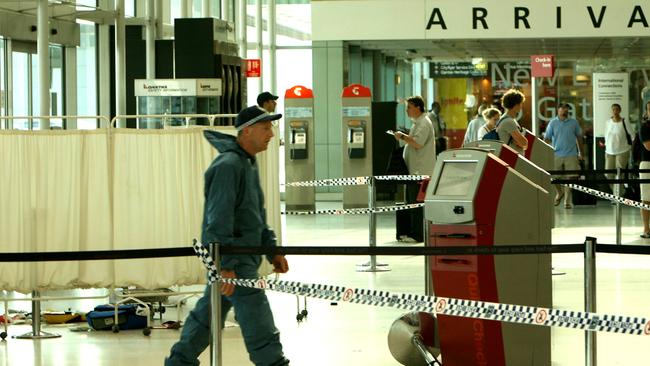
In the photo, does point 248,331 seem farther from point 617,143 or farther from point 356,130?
point 617,143

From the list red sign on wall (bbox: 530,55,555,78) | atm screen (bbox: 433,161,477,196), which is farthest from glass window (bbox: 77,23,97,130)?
atm screen (bbox: 433,161,477,196)

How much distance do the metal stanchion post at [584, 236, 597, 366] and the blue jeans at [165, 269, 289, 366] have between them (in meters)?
1.54

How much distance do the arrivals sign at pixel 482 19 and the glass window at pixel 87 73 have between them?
12.9 ft

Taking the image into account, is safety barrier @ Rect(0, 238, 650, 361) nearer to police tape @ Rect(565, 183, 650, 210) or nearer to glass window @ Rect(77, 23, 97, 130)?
police tape @ Rect(565, 183, 650, 210)

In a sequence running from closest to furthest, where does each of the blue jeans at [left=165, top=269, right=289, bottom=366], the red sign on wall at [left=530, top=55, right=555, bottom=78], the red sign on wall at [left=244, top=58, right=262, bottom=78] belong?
the blue jeans at [left=165, top=269, right=289, bottom=366] < the red sign on wall at [left=530, top=55, right=555, bottom=78] < the red sign on wall at [left=244, top=58, right=262, bottom=78]

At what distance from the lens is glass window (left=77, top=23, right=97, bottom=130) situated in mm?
21844

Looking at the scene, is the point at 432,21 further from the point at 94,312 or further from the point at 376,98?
the point at 94,312

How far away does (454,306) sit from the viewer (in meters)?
6.55

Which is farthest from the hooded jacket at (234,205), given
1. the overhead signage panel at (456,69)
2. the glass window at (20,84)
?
the overhead signage panel at (456,69)

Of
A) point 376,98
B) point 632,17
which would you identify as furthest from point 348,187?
point 632,17

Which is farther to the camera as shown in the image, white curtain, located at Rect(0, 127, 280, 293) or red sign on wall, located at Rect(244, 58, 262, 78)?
red sign on wall, located at Rect(244, 58, 262, 78)

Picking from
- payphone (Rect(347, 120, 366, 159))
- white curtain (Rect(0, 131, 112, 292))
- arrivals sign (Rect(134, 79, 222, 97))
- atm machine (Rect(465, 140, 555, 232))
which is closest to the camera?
atm machine (Rect(465, 140, 555, 232))

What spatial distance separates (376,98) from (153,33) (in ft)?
13.9

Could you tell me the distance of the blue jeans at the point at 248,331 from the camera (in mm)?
6656
